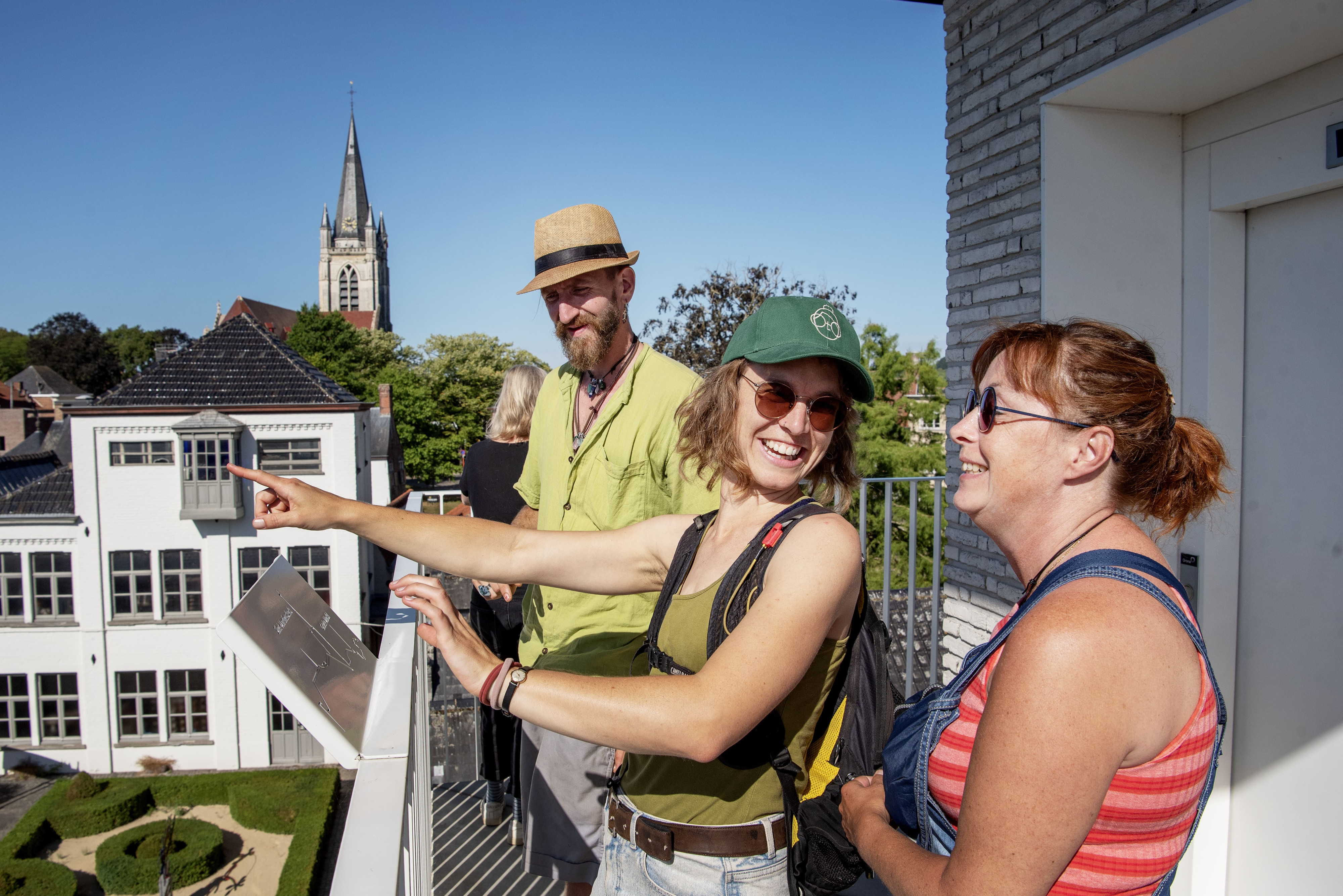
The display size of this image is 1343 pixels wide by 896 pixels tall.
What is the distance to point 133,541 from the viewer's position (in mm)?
24875

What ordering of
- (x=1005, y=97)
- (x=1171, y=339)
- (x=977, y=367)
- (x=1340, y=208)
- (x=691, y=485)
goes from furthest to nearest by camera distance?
(x=1005, y=97), (x=1171, y=339), (x=1340, y=208), (x=691, y=485), (x=977, y=367)

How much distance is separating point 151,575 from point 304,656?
28.1 metres

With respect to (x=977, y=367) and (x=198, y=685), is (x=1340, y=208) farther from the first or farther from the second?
(x=198, y=685)

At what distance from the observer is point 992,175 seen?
3.80 m

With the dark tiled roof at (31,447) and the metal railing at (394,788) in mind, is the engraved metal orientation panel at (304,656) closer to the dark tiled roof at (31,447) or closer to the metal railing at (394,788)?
the metal railing at (394,788)

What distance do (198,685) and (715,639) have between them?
28560 mm

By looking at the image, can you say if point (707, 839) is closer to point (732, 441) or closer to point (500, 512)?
point (732, 441)

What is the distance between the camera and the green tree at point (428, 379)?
2010 inches

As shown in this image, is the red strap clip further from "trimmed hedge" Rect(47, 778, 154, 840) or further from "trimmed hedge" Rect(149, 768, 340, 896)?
"trimmed hedge" Rect(47, 778, 154, 840)

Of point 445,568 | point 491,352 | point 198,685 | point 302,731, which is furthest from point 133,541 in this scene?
point 491,352

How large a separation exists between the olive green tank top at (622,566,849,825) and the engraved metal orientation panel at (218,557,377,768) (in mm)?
591

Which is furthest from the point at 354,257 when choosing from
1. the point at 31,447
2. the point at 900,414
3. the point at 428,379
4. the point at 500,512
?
the point at 500,512

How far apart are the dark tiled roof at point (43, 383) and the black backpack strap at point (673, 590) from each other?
77.8 m

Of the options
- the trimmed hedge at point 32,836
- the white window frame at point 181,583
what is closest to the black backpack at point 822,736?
the trimmed hedge at point 32,836
